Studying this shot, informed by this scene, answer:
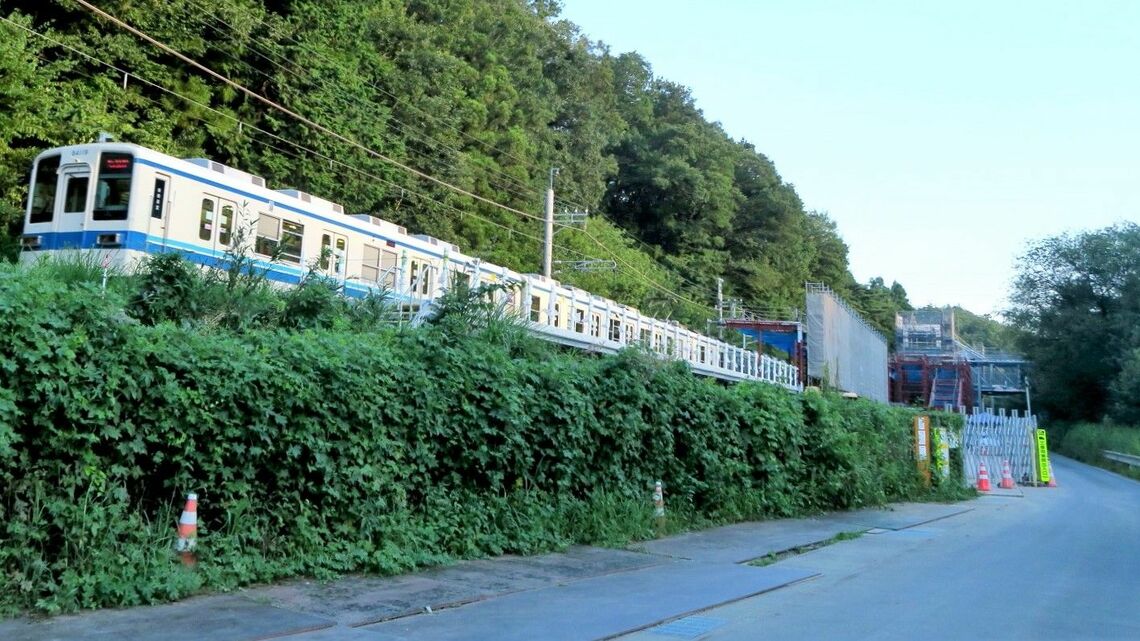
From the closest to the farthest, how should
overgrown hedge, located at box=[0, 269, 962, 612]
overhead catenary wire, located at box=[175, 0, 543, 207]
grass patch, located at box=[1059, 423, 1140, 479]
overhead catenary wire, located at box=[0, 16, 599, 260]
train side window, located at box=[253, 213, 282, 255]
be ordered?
1. overgrown hedge, located at box=[0, 269, 962, 612]
2. train side window, located at box=[253, 213, 282, 255]
3. overhead catenary wire, located at box=[0, 16, 599, 260]
4. overhead catenary wire, located at box=[175, 0, 543, 207]
5. grass patch, located at box=[1059, 423, 1140, 479]

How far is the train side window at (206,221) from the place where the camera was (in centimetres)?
1869

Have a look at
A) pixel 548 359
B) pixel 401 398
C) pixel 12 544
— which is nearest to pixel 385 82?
pixel 548 359

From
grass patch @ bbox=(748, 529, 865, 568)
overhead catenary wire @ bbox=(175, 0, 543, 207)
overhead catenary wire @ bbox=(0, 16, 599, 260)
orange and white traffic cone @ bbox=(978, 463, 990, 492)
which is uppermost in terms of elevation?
overhead catenary wire @ bbox=(175, 0, 543, 207)

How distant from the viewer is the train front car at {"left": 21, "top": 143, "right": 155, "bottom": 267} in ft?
58.4

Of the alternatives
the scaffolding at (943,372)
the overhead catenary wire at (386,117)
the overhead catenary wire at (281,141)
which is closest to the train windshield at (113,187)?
the overhead catenary wire at (281,141)

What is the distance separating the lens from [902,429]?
21.5 m

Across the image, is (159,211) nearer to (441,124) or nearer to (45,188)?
(45,188)

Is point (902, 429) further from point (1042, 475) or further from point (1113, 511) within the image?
point (1042, 475)

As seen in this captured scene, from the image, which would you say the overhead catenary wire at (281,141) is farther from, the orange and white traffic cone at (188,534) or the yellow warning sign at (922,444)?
the yellow warning sign at (922,444)

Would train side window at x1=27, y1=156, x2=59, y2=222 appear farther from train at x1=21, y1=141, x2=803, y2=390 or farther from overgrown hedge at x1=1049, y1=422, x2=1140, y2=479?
overgrown hedge at x1=1049, y1=422, x2=1140, y2=479

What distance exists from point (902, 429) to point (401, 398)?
15313 millimetres

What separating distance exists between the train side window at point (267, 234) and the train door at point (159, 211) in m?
2.02

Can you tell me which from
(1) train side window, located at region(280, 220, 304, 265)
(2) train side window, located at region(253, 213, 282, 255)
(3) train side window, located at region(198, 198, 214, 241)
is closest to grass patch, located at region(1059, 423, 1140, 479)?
(1) train side window, located at region(280, 220, 304, 265)

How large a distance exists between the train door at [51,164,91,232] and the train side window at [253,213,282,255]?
3.29 meters
